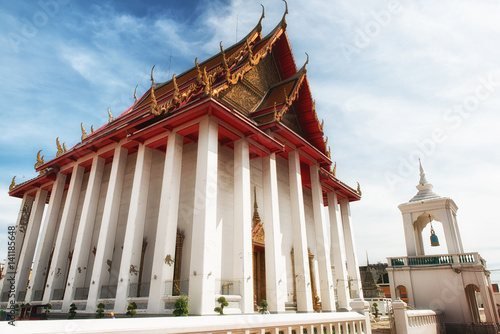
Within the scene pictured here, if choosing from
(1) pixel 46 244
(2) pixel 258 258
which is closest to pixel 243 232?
(2) pixel 258 258

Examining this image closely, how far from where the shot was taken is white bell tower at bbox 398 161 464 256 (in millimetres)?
17656

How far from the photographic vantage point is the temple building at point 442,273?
49.7 ft

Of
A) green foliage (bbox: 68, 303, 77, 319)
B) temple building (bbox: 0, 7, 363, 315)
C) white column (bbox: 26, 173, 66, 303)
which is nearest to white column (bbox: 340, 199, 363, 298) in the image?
temple building (bbox: 0, 7, 363, 315)

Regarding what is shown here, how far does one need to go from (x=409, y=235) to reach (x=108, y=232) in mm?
15585

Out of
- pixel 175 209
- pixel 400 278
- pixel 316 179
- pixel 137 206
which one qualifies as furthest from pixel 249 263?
pixel 400 278

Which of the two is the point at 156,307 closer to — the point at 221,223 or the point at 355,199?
the point at 221,223

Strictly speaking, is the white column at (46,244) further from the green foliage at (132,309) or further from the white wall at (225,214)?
the white wall at (225,214)

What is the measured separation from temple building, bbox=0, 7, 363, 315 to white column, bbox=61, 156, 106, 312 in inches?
1.5

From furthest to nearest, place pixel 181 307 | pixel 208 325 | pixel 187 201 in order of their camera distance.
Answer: pixel 187 201 < pixel 181 307 < pixel 208 325

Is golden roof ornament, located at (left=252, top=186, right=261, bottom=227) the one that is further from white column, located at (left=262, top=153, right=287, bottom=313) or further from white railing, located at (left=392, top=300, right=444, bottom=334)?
white railing, located at (left=392, top=300, right=444, bottom=334)

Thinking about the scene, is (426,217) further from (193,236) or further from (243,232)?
(193,236)

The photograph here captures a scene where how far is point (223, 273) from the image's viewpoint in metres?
9.61

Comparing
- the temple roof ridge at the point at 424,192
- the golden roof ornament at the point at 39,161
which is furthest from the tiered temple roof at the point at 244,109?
the temple roof ridge at the point at 424,192

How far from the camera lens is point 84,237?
11.4 metres
